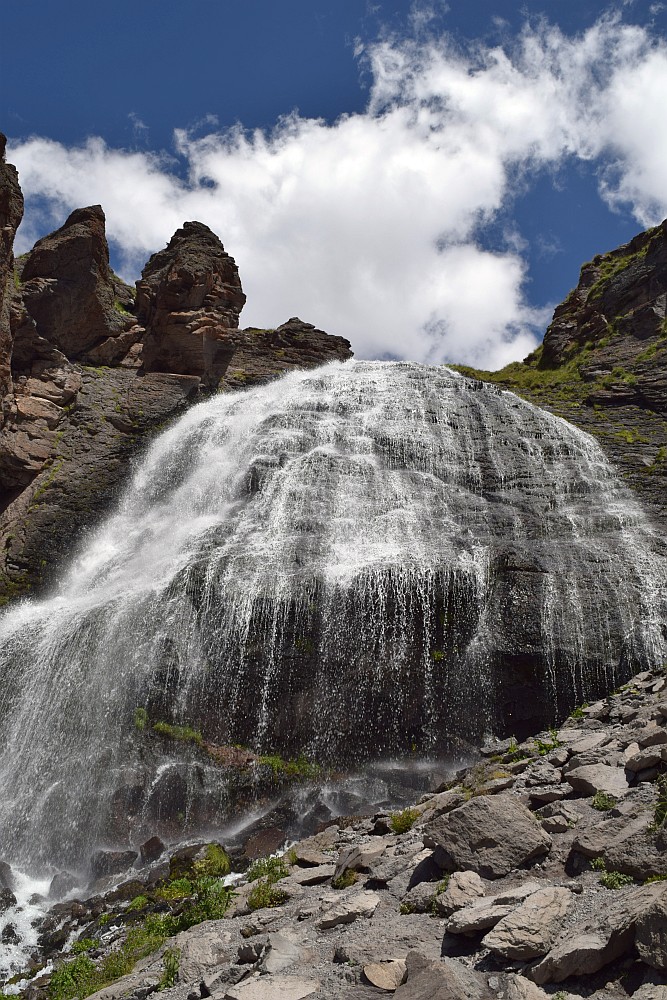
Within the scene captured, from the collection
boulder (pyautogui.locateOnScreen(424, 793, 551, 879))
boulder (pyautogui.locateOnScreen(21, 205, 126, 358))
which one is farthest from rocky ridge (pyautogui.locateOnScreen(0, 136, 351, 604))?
boulder (pyautogui.locateOnScreen(424, 793, 551, 879))

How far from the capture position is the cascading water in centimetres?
1506

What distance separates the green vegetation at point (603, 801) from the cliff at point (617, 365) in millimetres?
15438

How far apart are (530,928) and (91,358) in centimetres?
3520

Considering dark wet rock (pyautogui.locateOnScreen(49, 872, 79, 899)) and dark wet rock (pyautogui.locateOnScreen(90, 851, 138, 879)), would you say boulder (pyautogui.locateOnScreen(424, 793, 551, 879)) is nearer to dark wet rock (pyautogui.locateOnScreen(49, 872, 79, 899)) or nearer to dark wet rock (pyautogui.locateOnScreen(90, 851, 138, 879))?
dark wet rock (pyautogui.locateOnScreen(90, 851, 138, 879))

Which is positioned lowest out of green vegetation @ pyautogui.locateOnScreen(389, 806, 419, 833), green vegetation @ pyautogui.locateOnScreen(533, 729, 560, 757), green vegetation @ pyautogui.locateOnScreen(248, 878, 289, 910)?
green vegetation @ pyautogui.locateOnScreen(248, 878, 289, 910)

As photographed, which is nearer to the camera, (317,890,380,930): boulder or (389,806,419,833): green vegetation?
(317,890,380,930): boulder

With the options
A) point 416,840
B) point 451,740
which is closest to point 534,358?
point 451,740

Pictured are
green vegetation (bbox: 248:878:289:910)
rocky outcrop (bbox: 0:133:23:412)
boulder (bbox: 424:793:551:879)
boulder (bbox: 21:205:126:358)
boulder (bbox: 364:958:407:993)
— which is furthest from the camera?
boulder (bbox: 21:205:126:358)

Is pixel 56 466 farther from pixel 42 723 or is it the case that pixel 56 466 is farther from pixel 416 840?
pixel 416 840

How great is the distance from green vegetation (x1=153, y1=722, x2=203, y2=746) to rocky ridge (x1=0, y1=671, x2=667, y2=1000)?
5.25 meters

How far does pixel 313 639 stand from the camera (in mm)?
16703

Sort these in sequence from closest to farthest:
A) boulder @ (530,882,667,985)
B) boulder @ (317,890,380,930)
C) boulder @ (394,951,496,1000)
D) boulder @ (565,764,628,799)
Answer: boulder @ (530,882,667,985) → boulder @ (394,951,496,1000) → boulder @ (317,890,380,930) → boulder @ (565,764,628,799)

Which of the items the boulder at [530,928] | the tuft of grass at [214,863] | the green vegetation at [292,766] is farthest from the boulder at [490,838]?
the green vegetation at [292,766]

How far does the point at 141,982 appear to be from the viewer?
21.4 feet
